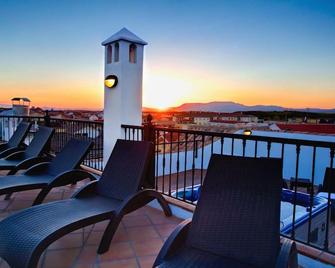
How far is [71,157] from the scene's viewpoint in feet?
12.4

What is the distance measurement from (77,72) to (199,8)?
4.94 meters

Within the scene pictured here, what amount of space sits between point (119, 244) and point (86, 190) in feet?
2.35

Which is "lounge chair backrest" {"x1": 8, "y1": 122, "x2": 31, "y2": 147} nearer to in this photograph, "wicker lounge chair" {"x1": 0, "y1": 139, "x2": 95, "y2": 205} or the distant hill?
"wicker lounge chair" {"x1": 0, "y1": 139, "x2": 95, "y2": 205}

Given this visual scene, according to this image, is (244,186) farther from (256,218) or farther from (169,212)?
(169,212)

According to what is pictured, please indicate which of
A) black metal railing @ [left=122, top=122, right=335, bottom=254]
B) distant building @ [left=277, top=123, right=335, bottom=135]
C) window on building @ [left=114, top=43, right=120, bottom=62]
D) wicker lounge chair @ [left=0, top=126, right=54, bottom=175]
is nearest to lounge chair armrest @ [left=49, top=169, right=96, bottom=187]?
black metal railing @ [left=122, top=122, right=335, bottom=254]

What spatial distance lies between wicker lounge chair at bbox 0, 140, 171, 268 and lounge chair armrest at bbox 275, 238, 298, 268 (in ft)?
4.62

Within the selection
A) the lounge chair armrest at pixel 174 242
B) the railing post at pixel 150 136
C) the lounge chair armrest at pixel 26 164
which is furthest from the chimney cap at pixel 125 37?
the lounge chair armrest at pixel 174 242

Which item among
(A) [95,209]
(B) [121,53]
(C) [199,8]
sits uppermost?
(C) [199,8]

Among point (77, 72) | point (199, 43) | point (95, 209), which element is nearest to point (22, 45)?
point (77, 72)

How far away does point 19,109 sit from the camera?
8.30 m

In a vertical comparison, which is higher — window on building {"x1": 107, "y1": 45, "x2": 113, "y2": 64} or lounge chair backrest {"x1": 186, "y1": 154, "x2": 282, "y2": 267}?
window on building {"x1": 107, "y1": 45, "x2": 113, "y2": 64}

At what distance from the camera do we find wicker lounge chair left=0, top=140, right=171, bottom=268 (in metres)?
1.87

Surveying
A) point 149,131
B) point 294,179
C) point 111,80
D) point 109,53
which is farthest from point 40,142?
point 294,179

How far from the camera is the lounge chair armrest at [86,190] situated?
9.36ft
